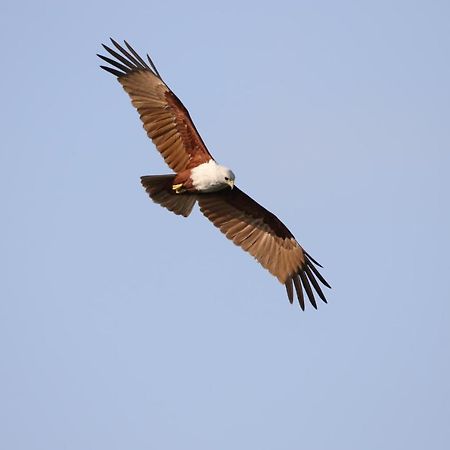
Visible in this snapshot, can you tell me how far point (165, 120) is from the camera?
1376cm

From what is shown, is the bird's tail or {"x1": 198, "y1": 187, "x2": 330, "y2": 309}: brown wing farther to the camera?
{"x1": 198, "y1": 187, "x2": 330, "y2": 309}: brown wing

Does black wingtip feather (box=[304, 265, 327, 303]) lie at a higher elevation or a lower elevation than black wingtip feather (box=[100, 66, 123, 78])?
lower

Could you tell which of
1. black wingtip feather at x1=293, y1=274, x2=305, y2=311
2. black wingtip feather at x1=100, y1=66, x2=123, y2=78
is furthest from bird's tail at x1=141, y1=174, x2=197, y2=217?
black wingtip feather at x1=293, y1=274, x2=305, y2=311

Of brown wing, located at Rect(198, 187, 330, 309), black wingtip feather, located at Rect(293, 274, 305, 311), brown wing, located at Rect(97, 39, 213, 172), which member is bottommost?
black wingtip feather, located at Rect(293, 274, 305, 311)

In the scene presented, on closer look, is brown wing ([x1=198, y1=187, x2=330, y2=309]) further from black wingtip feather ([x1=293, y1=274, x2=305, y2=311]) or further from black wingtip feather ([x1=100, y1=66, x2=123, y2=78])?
black wingtip feather ([x1=100, y1=66, x2=123, y2=78])

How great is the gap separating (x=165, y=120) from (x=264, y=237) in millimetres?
2458

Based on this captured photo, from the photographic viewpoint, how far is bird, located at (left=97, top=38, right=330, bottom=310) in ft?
44.5

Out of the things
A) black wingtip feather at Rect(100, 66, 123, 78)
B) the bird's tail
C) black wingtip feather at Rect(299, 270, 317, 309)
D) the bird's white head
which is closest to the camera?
the bird's white head

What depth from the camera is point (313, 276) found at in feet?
47.4

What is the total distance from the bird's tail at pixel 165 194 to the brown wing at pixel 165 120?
252 millimetres

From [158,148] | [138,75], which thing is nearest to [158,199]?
[158,148]

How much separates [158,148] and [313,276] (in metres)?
3.10

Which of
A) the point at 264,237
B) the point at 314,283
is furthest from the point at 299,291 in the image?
the point at 264,237

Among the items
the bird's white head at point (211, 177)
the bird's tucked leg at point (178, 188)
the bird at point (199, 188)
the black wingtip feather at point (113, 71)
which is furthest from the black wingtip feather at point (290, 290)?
the black wingtip feather at point (113, 71)
